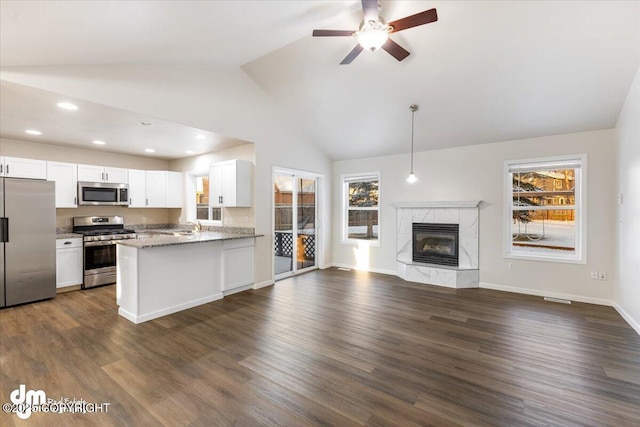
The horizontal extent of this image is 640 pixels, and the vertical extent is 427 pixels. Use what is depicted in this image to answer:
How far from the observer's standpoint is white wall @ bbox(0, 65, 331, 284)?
2.93 m

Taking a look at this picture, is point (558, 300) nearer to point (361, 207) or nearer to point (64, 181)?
point (361, 207)

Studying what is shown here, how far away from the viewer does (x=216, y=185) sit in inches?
198

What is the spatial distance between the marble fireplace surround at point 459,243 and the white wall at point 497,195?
0.17 meters

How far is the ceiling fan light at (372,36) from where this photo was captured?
2.42 meters

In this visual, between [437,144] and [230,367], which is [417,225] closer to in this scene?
[437,144]

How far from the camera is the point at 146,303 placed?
11.6 ft

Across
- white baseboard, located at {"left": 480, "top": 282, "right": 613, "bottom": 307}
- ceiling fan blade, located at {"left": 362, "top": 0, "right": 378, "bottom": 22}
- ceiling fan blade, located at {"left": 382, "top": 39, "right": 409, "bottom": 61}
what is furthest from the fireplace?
ceiling fan blade, located at {"left": 362, "top": 0, "right": 378, "bottom": 22}

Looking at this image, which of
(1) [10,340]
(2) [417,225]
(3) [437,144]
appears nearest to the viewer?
(1) [10,340]

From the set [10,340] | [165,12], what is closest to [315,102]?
[165,12]

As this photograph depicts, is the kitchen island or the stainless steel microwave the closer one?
the kitchen island

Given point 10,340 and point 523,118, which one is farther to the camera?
point 523,118

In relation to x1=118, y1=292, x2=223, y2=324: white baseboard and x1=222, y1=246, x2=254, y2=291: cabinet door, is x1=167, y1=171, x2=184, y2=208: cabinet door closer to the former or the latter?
x1=222, y1=246, x2=254, y2=291: cabinet door

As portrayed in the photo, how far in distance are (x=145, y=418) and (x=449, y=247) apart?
5124 millimetres

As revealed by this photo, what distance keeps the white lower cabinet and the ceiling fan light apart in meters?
3.38
